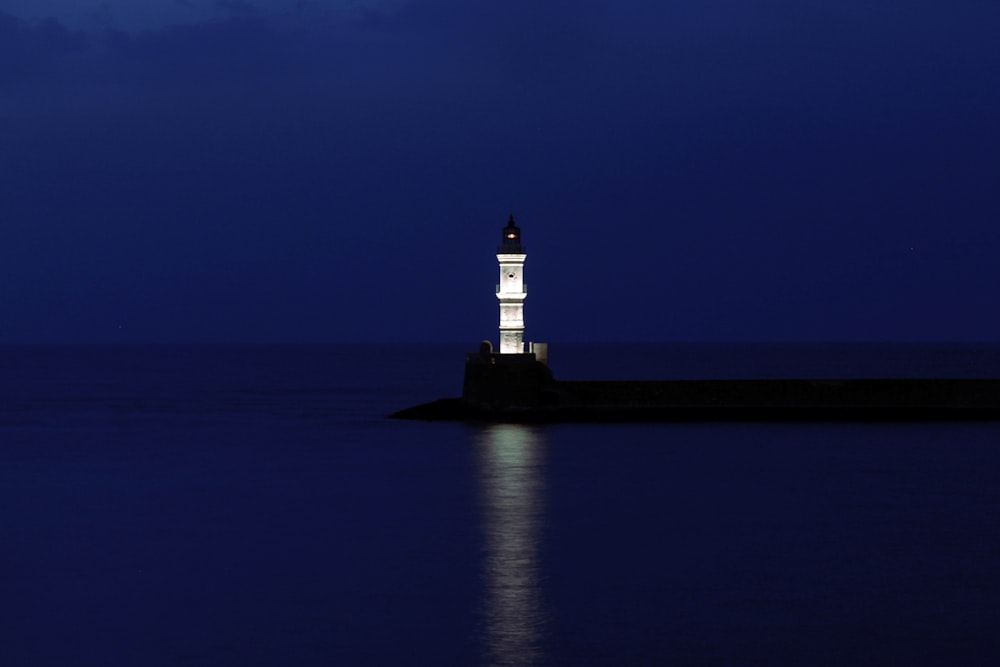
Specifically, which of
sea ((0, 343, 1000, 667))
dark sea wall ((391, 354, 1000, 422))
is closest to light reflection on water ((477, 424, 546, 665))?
sea ((0, 343, 1000, 667))

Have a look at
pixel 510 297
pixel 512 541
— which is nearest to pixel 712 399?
pixel 510 297

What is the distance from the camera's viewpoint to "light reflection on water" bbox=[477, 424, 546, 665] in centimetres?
1850

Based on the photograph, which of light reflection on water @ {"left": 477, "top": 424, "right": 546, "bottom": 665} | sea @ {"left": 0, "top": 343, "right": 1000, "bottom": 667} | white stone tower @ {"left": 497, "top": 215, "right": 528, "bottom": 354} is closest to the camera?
sea @ {"left": 0, "top": 343, "right": 1000, "bottom": 667}

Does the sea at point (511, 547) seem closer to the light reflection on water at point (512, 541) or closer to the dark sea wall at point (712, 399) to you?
the light reflection on water at point (512, 541)

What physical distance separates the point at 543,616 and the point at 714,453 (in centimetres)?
2109

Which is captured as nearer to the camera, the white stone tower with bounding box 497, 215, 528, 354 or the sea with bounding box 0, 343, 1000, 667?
the sea with bounding box 0, 343, 1000, 667

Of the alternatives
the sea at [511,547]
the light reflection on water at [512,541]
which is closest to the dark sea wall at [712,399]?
the sea at [511,547]

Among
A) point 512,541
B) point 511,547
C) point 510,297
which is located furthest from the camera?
point 510,297

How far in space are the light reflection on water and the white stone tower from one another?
272 cm

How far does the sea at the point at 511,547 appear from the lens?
718 inches

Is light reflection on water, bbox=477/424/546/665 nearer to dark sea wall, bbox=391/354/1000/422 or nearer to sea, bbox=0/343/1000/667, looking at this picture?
sea, bbox=0/343/1000/667

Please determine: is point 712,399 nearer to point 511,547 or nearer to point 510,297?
point 510,297

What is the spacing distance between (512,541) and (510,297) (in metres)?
19.1

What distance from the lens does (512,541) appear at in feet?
85.1
